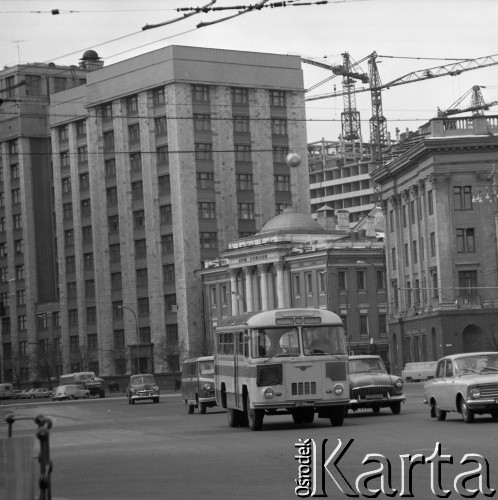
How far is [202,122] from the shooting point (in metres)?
137

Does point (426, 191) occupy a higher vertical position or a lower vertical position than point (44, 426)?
higher

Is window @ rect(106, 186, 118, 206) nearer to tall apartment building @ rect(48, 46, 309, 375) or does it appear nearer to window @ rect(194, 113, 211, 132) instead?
tall apartment building @ rect(48, 46, 309, 375)

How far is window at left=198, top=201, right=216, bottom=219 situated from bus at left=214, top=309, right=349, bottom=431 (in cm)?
10124

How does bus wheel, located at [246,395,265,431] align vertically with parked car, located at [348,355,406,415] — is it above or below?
below

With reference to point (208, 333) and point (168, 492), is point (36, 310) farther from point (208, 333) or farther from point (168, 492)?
point (168, 492)

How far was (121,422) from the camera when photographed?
156 ft

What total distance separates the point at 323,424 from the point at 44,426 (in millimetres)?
23749

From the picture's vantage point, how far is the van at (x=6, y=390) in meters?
132

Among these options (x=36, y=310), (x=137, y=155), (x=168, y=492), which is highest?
(x=137, y=155)

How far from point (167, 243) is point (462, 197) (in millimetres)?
47649

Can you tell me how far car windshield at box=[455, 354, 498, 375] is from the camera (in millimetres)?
33513

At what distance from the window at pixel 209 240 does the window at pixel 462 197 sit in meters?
45.5

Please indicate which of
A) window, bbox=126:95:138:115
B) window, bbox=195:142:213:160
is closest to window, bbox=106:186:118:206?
window, bbox=126:95:138:115

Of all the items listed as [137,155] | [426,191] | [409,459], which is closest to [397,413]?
[409,459]
